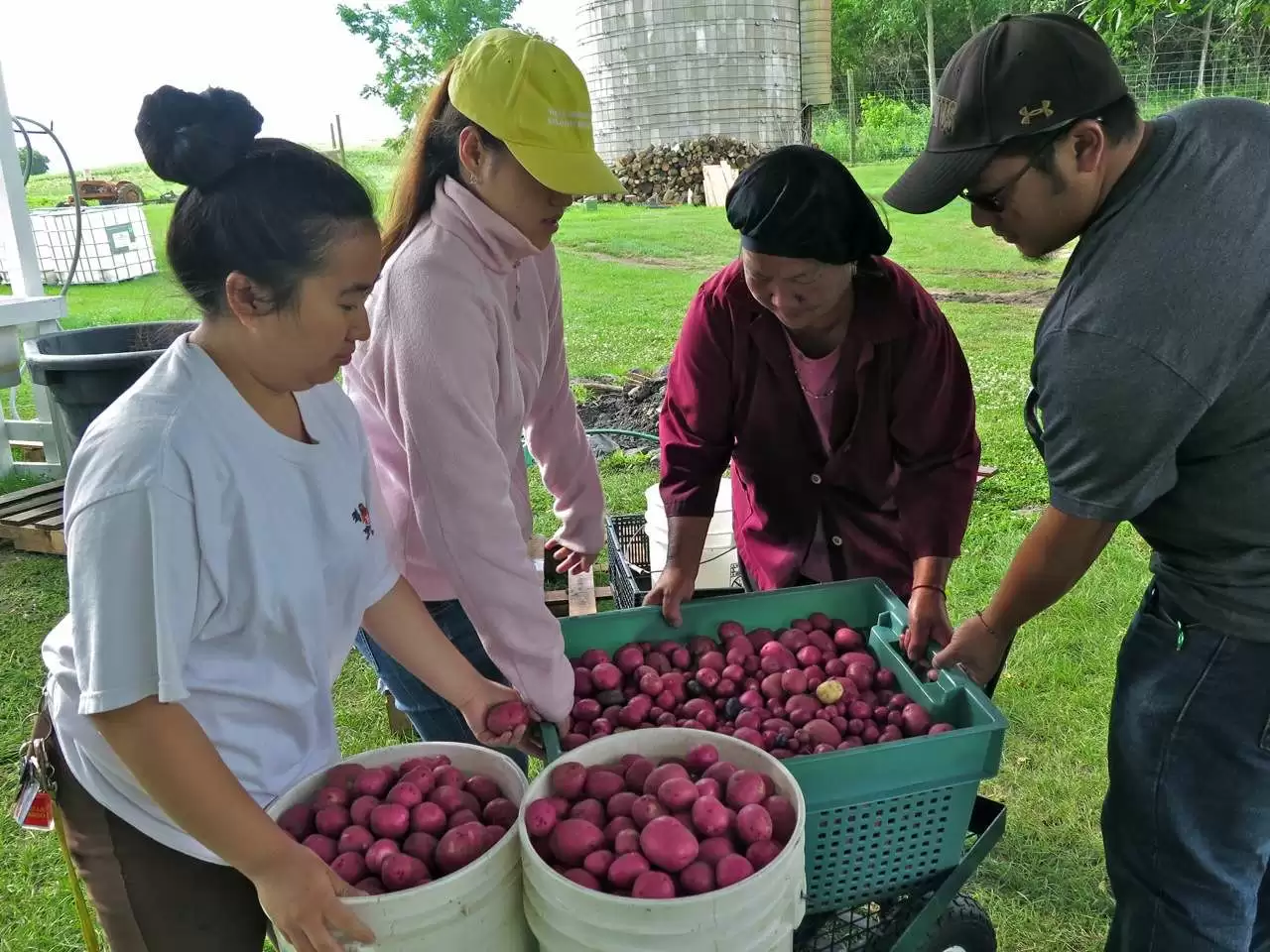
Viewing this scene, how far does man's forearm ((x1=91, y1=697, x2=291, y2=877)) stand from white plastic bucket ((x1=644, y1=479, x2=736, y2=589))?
2.13 metres

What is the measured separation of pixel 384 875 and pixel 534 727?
53 centimetres

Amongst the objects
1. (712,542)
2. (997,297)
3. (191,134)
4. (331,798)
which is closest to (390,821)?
(331,798)

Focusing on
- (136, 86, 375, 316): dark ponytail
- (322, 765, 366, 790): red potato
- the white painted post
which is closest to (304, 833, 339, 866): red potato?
(322, 765, 366, 790): red potato

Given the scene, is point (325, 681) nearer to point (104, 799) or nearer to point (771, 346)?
point (104, 799)

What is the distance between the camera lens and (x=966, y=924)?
1768 mm

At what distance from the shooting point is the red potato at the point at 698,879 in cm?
107

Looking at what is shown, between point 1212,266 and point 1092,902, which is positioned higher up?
point 1212,266

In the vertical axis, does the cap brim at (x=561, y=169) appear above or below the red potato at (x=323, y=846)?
above

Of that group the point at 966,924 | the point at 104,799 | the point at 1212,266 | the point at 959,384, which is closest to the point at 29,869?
the point at 104,799

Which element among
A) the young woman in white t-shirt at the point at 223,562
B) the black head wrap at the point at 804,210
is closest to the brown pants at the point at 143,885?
the young woman in white t-shirt at the point at 223,562

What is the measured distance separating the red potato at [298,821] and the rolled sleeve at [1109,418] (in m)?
1.16

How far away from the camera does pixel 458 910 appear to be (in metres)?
1.07

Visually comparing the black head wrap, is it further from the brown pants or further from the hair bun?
the brown pants

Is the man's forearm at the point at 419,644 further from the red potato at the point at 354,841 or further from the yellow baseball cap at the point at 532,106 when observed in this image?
the yellow baseball cap at the point at 532,106
